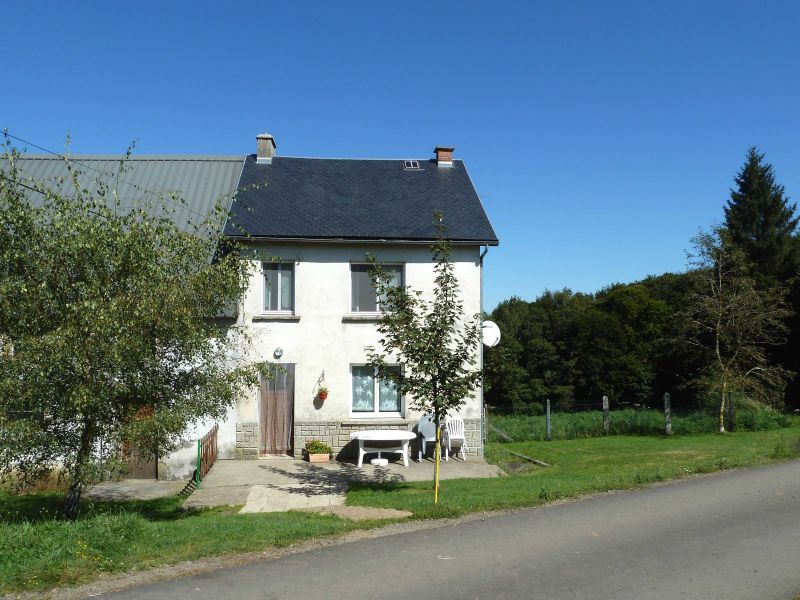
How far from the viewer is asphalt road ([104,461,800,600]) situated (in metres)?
6.75

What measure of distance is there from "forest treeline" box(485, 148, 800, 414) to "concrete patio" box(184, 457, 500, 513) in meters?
3.07

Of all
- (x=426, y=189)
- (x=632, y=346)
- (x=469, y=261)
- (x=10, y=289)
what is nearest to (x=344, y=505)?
(x=10, y=289)

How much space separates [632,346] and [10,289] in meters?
47.2

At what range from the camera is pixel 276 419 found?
1722 centimetres

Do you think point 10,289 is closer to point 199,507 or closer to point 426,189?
point 199,507

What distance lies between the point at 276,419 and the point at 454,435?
4531 millimetres

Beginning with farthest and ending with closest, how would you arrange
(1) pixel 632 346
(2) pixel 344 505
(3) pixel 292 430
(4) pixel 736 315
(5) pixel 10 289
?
(1) pixel 632 346 < (4) pixel 736 315 < (3) pixel 292 430 < (2) pixel 344 505 < (5) pixel 10 289

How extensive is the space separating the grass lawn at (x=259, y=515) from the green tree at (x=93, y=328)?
4.03 ft

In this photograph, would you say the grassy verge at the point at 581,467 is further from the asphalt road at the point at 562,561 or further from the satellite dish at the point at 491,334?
the satellite dish at the point at 491,334

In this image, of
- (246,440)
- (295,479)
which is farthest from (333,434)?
(295,479)

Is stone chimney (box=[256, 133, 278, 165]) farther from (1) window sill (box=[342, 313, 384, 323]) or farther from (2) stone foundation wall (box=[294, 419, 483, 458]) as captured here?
(2) stone foundation wall (box=[294, 419, 483, 458])

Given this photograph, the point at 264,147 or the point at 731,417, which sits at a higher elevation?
the point at 264,147

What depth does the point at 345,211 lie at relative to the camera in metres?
18.6

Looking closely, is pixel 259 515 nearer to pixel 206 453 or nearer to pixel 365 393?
pixel 206 453
